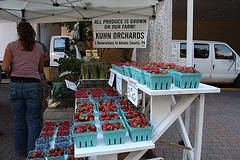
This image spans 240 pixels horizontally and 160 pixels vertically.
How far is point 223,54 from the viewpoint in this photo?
29.1 ft

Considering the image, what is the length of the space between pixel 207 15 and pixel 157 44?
10344mm

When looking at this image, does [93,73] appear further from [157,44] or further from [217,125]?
[217,125]

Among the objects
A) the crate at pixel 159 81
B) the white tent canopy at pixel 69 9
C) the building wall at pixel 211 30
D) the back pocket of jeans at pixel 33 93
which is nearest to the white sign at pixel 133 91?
the crate at pixel 159 81

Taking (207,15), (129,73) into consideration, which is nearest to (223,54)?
(207,15)

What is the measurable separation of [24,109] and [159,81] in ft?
7.38

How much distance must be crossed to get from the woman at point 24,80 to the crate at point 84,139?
5.47ft

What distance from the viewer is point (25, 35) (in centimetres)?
292

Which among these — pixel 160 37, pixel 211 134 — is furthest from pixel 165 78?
pixel 160 37

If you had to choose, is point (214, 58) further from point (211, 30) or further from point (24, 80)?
point (211, 30)

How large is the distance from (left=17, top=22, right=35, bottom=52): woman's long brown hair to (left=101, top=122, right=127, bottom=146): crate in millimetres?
1950

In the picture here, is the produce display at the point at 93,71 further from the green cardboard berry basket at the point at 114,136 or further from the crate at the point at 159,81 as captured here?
the green cardboard berry basket at the point at 114,136

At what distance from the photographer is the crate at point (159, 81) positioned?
1751 mm

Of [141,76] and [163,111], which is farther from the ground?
[141,76]

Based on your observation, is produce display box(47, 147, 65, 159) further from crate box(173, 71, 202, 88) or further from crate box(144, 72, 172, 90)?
crate box(173, 71, 202, 88)
